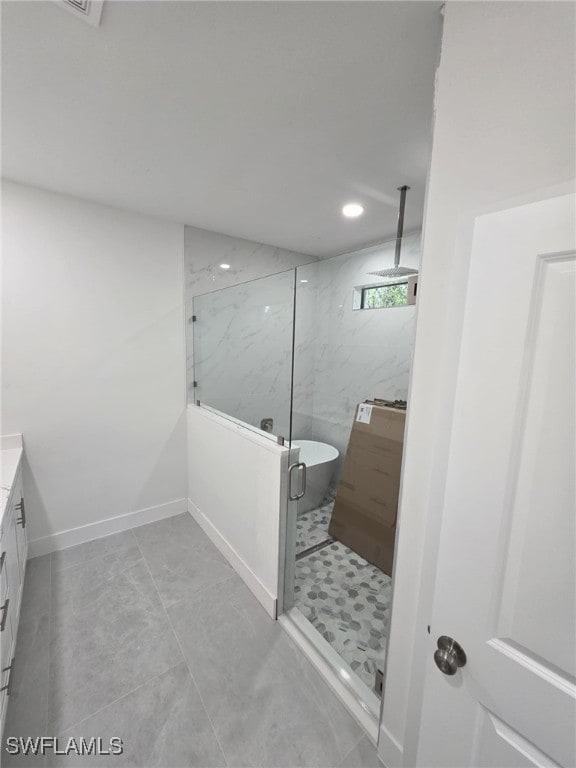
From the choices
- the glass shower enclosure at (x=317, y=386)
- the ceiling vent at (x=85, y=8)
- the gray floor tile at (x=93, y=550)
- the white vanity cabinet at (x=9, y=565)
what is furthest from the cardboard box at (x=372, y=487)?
the ceiling vent at (x=85, y=8)

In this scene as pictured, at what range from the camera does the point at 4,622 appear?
1293 millimetres

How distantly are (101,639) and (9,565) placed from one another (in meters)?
0.64

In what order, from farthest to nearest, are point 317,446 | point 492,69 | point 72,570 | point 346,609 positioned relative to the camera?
point 317,446, point 72,570, point 346,609, point 492,69

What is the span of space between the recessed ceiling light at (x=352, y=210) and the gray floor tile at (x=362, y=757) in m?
2.84

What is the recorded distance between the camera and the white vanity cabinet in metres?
1.29

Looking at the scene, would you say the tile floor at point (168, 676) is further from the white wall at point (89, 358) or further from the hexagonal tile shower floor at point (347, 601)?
the white wall at point (89, 358)

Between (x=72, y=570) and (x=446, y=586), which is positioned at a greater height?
(x=446, y=586)

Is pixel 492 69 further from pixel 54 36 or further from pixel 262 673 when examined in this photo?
pixel 262 673

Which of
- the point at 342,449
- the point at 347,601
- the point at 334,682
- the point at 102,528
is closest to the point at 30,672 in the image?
the point at 102,528

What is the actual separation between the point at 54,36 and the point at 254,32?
2.12 feet

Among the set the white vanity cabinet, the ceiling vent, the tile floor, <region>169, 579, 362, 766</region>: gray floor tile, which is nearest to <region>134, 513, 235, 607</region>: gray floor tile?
the tile floor

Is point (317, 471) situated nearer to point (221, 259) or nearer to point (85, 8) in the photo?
point (221, 259)

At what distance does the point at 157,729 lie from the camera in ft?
4.30

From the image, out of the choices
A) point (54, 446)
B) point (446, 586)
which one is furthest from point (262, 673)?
point (54, 446)
